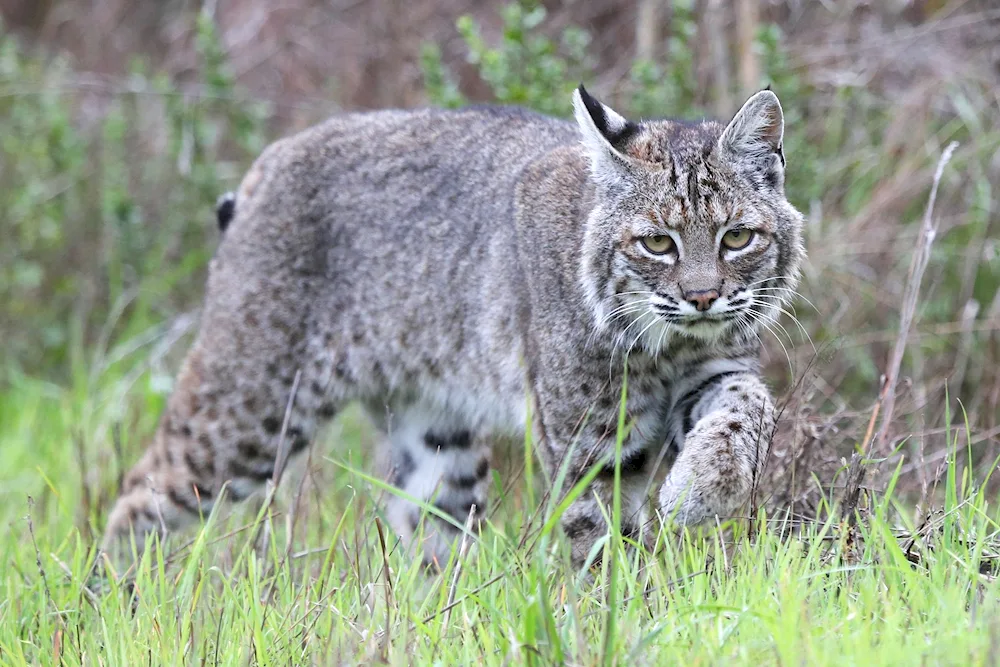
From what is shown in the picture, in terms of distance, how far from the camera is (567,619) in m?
2.67

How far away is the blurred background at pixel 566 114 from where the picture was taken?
5383 mm

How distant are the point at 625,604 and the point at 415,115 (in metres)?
2.56

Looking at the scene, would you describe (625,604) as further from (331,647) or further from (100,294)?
(100,294)

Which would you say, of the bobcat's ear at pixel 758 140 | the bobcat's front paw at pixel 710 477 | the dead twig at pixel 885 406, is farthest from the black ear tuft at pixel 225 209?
the dead twig at pixel 885 406

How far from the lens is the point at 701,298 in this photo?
353 centimetres

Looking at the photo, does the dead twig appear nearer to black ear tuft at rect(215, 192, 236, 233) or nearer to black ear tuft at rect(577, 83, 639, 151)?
black ear tuft at rect(577, 83, 639, 151)

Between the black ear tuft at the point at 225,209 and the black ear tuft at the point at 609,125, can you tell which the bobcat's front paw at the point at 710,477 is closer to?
the black ear tuft at the point at 609,125

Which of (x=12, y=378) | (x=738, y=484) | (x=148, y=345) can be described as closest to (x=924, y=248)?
(x=738, y=484)

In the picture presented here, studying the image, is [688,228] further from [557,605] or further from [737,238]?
[557,605]

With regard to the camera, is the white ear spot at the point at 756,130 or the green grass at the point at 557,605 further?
the white ear spot at the point at 756,130

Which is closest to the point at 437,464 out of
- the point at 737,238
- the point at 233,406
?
the point at 233,406

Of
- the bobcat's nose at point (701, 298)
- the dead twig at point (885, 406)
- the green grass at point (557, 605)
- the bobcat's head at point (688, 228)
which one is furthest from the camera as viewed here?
the bobcat's head at point (688, 228)

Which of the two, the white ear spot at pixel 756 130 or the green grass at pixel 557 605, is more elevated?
the white ear spot at pixel 756 130

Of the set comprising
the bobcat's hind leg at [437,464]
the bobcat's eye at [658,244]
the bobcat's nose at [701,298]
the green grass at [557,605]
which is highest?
the bobcat's eye at [658,244]
